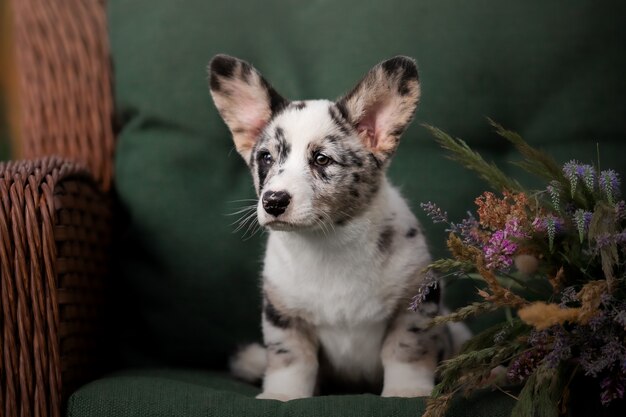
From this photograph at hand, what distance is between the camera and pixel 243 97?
1573mm

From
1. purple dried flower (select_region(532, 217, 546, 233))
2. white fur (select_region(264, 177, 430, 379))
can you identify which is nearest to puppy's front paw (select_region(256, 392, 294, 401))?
white fur (select_region(264, 177, 430, 379))

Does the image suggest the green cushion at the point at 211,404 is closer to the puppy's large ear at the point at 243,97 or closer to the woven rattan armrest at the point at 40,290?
the woven rattan armrest at the point at 40,290

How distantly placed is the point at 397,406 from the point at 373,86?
60 cm

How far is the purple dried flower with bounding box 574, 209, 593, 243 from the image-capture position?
3.86 ft

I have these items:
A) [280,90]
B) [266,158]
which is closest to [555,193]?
[266,158]

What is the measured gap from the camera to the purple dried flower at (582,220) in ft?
3.86

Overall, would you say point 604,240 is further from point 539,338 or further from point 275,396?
point 275,396

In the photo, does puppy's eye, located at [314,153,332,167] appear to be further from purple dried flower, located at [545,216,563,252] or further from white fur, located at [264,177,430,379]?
purple dried flower, located at [545,216,563,252]

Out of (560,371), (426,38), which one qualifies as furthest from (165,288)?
(560,371)

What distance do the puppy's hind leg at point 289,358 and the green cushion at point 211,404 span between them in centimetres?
12

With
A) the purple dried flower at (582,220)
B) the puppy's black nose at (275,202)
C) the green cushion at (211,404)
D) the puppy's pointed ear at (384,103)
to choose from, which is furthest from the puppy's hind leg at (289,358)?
the purple dried flower at (582,220)

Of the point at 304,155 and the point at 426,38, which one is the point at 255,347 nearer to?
the point at 304,155

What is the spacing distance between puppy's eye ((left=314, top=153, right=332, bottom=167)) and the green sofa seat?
315 millimetres

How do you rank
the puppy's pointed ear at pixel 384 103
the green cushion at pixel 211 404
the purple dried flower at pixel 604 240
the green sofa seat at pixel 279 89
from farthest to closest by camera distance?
the green sofa seat at pixel 279 89 < the puppy's pointed ear at pixel 384 103 < the green cushion at pixel 211 404 < the purple dried flower at pixel 604 240
